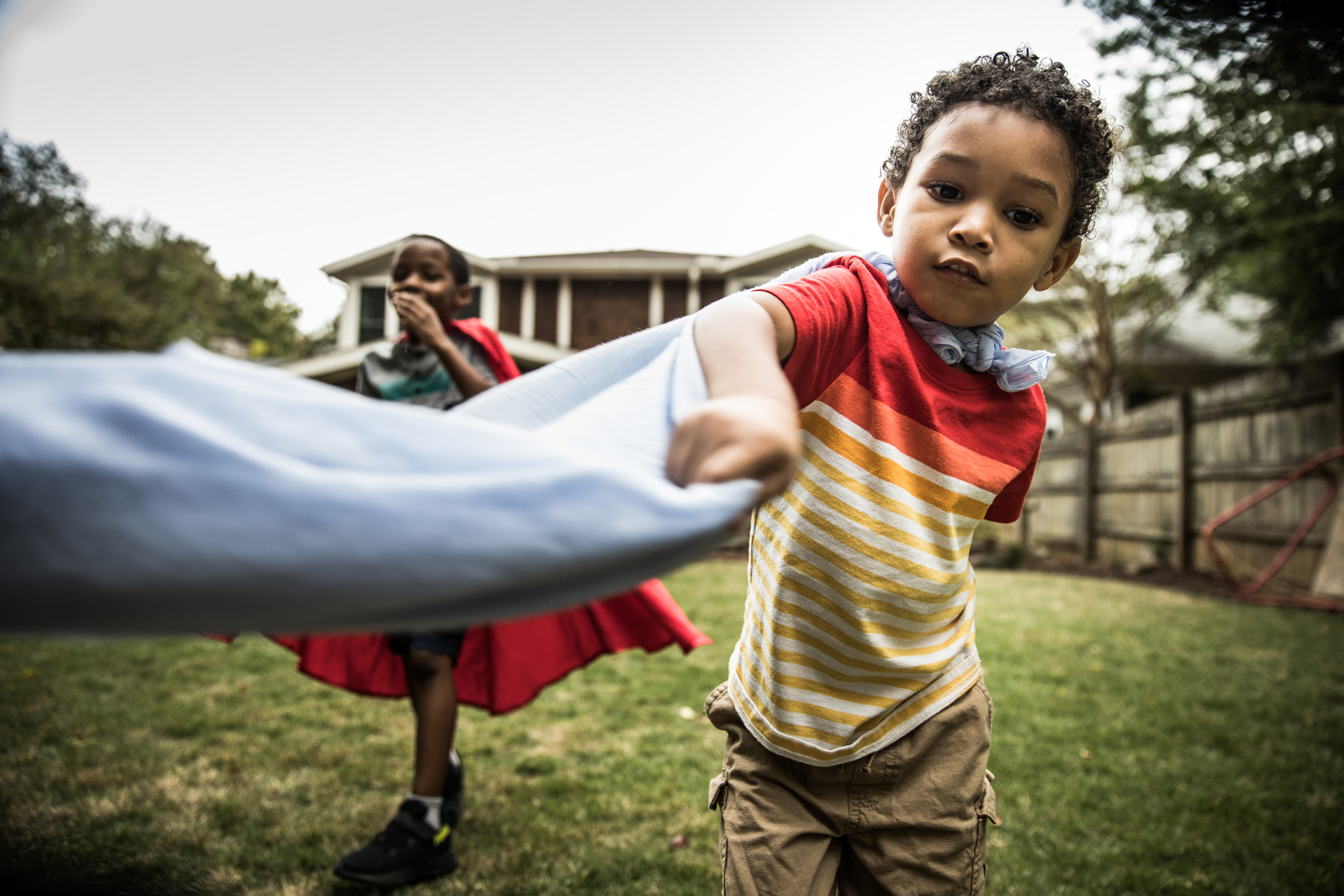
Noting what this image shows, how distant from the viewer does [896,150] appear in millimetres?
1423

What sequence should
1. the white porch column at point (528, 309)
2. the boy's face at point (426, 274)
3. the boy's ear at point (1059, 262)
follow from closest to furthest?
1. the boy's ear at point (1059, 262)
2. the boy's face at point (426, 274)
3. the white porch column at point (528, 309)

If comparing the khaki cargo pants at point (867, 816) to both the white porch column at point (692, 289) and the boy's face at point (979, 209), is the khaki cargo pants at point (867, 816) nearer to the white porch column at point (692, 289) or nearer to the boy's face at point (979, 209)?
the boy's face at point (979, 209)

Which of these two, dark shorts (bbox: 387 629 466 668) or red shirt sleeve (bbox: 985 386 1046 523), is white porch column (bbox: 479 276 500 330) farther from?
red shirt sleeve (bbox: 985 386 1046 523)

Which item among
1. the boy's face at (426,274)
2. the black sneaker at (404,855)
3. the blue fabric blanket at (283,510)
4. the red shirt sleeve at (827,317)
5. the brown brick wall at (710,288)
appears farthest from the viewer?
the brown brick wall at (710,288)

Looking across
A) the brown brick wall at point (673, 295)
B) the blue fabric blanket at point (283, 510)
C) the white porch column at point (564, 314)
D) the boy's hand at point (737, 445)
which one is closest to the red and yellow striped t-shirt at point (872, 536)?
the boy's hand at point (737, 445)

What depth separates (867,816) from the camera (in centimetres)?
146

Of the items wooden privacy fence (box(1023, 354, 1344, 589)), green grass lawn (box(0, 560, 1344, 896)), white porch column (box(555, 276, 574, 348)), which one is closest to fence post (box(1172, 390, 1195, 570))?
wooden privacy fence (box(1023, 354, 1344, 589))

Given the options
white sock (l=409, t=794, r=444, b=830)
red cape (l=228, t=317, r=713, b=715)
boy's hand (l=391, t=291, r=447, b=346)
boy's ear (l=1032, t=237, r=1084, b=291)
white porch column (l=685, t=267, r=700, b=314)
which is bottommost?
white sock (l=409, t=794, r=444, b=830)

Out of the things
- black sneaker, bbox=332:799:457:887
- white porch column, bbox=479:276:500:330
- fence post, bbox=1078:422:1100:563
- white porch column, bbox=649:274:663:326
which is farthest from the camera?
white porch column, bbox=479:276:500:330

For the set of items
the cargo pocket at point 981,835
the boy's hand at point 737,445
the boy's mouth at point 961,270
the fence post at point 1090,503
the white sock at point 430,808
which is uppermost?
the boy's mouth at point 961,270

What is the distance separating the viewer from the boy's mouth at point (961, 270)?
1185mm

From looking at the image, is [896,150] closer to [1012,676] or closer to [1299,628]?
[1012,676]

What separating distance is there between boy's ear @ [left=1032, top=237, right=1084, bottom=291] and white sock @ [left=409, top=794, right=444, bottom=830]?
2.31m

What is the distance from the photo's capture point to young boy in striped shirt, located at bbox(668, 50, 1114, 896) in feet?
3.92
